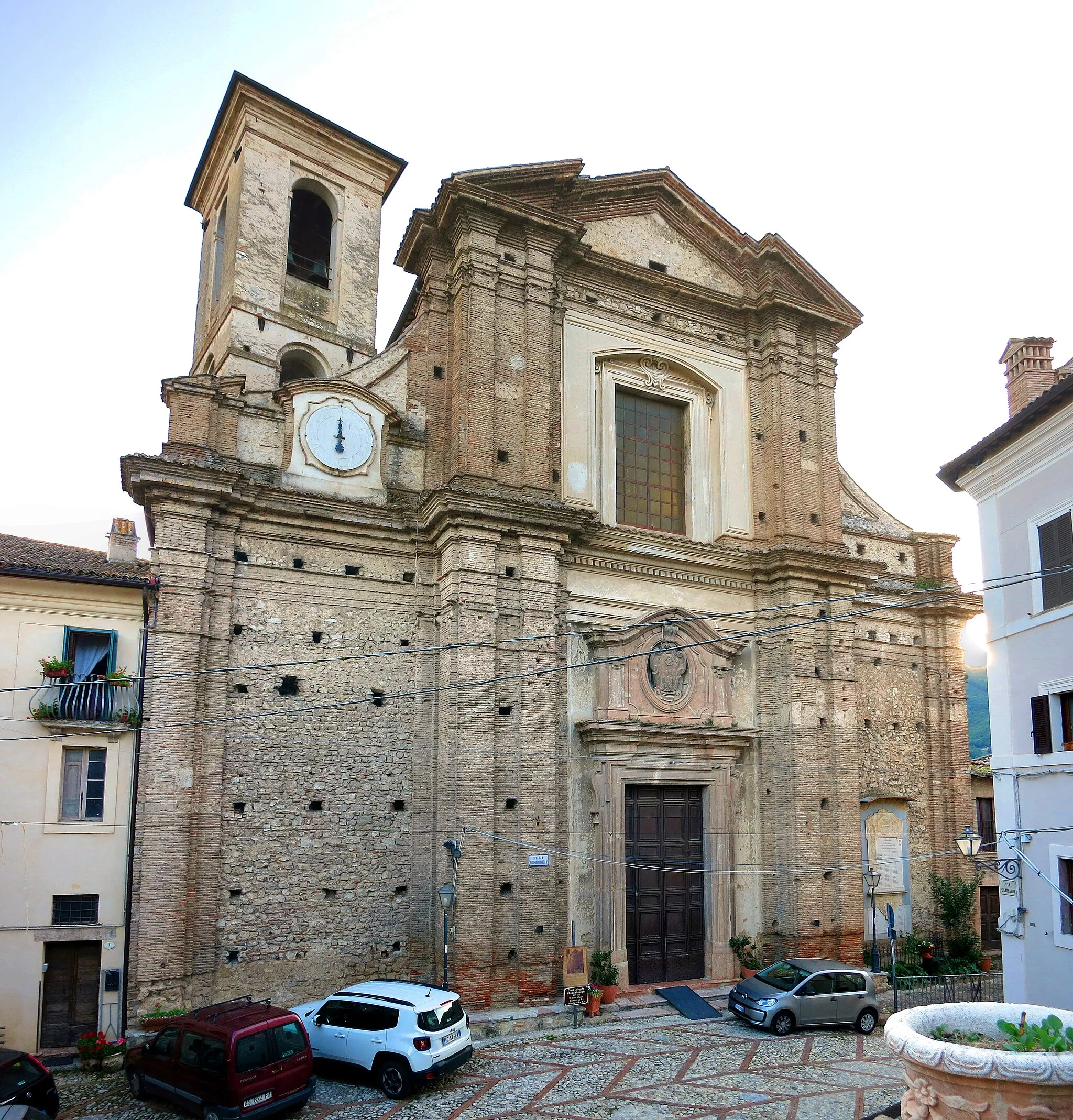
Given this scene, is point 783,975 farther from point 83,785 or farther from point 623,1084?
point 83,785

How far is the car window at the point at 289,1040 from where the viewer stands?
11.8m

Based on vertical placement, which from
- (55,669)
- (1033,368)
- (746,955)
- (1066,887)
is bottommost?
(746,955)

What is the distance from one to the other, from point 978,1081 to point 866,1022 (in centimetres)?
912

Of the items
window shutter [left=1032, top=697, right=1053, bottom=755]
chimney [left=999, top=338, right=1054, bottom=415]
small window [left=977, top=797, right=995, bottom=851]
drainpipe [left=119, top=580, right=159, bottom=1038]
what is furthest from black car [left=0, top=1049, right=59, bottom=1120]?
small window [left=977, top=797, right=995, bottom=851]

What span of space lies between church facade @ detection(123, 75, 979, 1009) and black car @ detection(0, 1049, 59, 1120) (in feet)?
8.02

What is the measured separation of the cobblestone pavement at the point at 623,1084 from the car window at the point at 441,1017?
2.73 ft

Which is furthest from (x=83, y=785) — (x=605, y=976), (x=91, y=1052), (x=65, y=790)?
(x=605, y=976)

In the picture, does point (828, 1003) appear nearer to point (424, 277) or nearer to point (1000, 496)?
point (1000, 496)

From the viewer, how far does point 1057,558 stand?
1463 cm

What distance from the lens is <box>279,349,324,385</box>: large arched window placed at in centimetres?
2180

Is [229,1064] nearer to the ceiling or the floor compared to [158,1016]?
nearer to the ceiling

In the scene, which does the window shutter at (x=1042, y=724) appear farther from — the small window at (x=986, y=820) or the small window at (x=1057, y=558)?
the small window at (x=986, y=820)

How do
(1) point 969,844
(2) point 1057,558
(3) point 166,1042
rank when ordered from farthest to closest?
(1) point 969,844, (2) point 1057,558, (3) point 166,1042

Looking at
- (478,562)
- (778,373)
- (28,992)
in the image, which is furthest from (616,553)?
(28,992)
